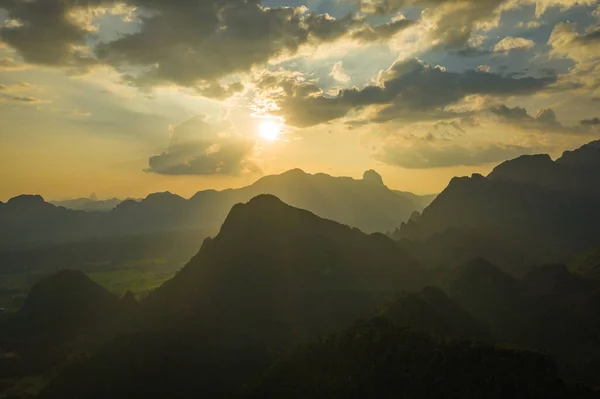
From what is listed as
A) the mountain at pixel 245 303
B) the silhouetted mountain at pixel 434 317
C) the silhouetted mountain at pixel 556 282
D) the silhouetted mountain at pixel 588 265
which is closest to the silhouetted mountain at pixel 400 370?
the silhouetted mountain at pixel 434 317

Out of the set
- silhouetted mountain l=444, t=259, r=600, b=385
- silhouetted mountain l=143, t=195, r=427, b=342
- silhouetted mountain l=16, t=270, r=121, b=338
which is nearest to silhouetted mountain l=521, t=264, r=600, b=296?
silhouetted mountain l=444, t=259, r=600, b=385

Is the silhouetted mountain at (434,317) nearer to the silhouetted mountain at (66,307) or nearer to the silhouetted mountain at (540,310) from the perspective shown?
the silhouetted mountain at (540,310)

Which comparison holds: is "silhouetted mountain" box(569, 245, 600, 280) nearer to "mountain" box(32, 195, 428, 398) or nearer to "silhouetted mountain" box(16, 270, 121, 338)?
"mountain" box(32, 195, 428, 398)

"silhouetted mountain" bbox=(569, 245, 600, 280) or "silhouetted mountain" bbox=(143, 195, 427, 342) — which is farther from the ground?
"silhouetted mountain" bbox=(143, 195, 427, 342)

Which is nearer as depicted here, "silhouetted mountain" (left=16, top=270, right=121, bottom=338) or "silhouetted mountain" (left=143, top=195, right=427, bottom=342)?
"silhouetted mountain" (left=143, top=195, right=427, bottom=342)

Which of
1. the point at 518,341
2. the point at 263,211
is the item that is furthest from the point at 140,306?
the point at 518,341

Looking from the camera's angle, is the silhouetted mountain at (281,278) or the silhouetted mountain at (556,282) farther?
the silhouetted mountain at (556,282)

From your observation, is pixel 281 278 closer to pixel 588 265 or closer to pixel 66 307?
pixel 66 307
